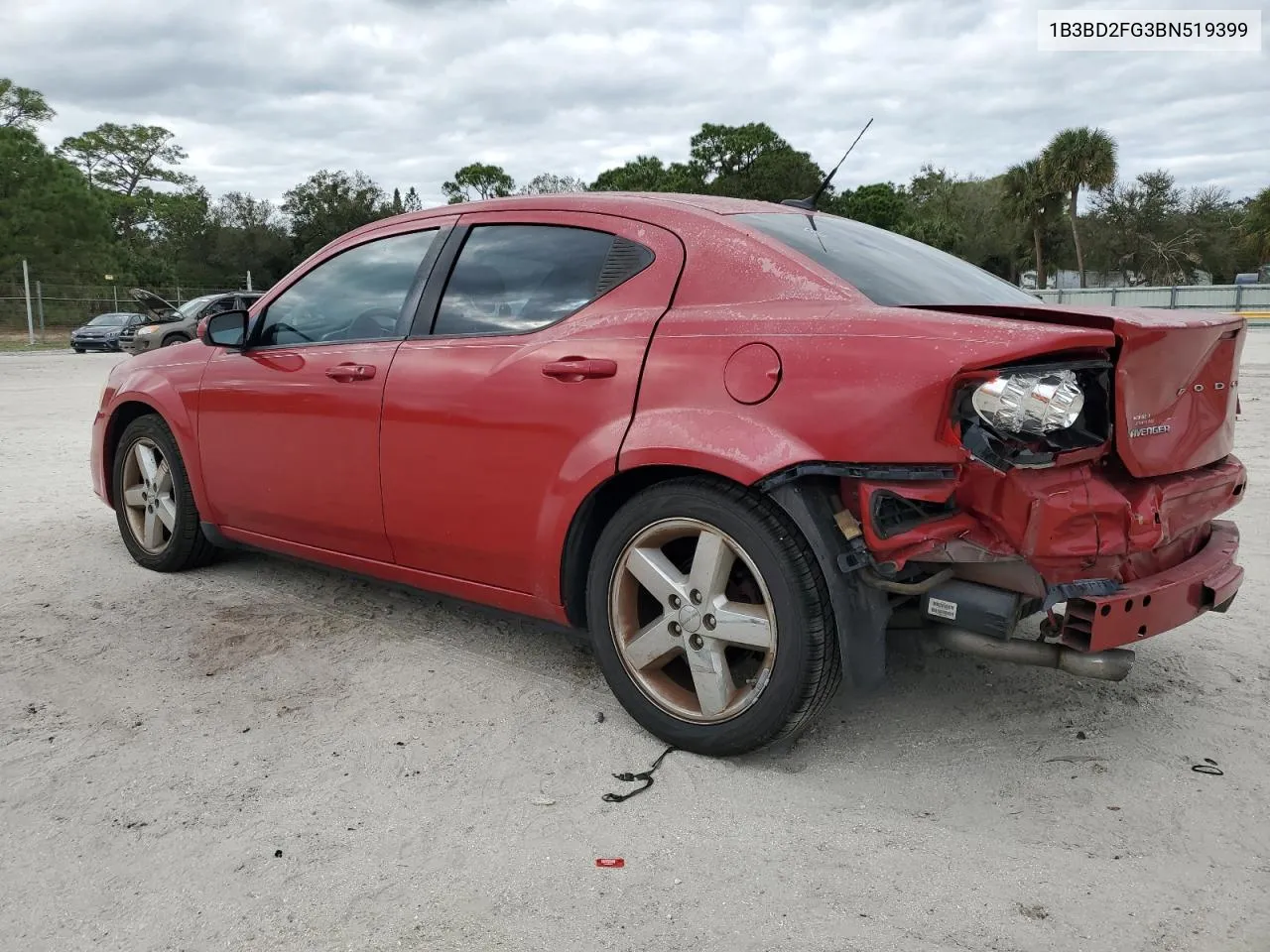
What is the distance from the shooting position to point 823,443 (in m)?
2.52

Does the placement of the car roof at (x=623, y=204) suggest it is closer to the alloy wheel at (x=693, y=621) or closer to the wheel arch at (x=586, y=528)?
the wheel arch at (x=586, y=528)

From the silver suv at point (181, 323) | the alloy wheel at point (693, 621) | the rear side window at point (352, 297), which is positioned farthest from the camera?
the silver suv at point (181, 323)

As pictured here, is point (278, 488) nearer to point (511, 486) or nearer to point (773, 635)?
point (511, 486)

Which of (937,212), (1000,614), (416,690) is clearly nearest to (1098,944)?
(1000,614)

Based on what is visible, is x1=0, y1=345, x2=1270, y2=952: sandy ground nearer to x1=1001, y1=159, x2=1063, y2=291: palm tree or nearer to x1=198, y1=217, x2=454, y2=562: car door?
x1=198, y1=217, x2=454, y2=562: car door

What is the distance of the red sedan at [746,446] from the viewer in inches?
96.5

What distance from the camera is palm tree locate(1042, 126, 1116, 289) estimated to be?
4794cm

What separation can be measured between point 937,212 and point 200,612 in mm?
66918

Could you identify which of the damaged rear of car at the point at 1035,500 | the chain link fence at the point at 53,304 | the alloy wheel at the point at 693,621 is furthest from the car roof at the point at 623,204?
the chain link fence at the point at 53,304

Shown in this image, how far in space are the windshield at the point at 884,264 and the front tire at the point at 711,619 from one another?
2.44ft

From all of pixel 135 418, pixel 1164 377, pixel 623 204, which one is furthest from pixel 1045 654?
pixel 135 418

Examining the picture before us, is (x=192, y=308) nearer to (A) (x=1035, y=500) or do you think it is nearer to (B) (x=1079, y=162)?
(A) (x=1035, y=500)

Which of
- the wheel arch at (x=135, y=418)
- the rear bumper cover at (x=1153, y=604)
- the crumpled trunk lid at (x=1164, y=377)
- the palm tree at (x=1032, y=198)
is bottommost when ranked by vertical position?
the rear bumper cover at (x=1153, y=604)

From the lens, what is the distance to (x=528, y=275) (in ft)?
11.0
